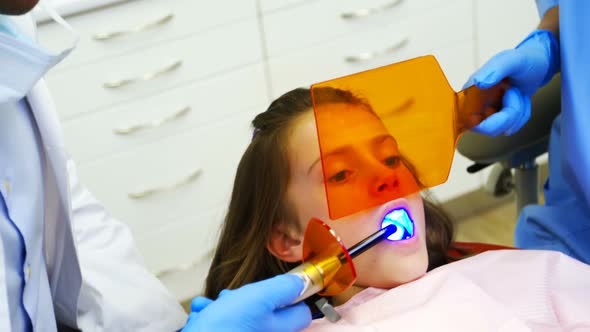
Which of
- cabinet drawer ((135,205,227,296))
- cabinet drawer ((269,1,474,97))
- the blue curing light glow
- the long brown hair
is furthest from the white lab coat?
cabinet drawer ((269,1,474,97))

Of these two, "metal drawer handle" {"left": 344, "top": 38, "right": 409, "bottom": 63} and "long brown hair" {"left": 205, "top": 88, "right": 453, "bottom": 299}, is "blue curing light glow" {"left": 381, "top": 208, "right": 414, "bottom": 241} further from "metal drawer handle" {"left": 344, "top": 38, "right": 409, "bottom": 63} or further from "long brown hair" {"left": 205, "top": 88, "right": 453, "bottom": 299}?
"metal drawer handle" {"left": 344, "top": 38, "right": 409, "bottom": 63}

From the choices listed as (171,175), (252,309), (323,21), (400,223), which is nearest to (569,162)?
(400,223)

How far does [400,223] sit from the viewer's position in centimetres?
100

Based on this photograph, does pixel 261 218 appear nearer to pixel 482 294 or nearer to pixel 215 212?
pixel 482 294

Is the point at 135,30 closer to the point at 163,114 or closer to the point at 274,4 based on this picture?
the point at 163,114

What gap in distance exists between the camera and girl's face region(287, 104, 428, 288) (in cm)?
92

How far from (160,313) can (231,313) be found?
0.30m

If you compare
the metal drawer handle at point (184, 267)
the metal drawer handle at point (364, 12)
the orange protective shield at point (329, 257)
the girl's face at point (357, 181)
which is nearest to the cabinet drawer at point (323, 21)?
the metal drawer handle at point (364, 12)

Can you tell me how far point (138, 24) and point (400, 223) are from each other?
40.2 inches

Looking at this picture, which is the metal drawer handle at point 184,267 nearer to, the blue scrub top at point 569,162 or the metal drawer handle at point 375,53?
the metal drawer handle at point 375,53

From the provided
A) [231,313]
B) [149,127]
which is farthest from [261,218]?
[149,127]

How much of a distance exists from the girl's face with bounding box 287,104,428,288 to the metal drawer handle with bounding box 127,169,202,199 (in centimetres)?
92

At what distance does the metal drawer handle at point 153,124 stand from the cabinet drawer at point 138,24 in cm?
19

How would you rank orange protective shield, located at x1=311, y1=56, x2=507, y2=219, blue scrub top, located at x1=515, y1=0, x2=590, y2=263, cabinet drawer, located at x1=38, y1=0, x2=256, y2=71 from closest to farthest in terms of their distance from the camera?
1. orange protective shield, located at x1=311, y1=56, x2=507, y2=219
2. blue scrub top, located at x1=515, y1=0, x2=590, y2=263
3. cabinet drawer, located at x1=38, y1=0, x2=256, y2=71
